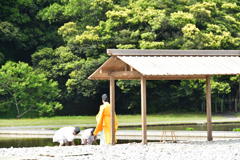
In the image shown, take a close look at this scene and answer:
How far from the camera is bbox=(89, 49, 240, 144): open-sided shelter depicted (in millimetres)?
15797

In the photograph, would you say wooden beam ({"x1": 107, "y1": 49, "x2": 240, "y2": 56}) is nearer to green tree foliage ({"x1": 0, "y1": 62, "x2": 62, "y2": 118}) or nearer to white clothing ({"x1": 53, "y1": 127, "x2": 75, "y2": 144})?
white clothing ({"x1": 53, "y1": 127, "x2": 75, "y2": 144})

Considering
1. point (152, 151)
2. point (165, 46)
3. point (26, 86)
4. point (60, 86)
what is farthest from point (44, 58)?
point (152, 151)

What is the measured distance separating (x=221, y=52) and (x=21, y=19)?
3055cm

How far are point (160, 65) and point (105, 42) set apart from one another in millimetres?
27436

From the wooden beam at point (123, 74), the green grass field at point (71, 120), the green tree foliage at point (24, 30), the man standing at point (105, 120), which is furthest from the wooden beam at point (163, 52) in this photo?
the green tree foliage at point (24, 30)

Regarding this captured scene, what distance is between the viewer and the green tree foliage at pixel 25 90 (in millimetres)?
38625

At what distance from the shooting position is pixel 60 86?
44531mm

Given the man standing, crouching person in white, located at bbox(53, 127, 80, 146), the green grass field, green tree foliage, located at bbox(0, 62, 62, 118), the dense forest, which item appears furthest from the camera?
the dense forest

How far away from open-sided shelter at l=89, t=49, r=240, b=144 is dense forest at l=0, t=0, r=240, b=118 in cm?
2300

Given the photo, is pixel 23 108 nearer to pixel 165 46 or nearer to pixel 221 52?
pixel 165 46

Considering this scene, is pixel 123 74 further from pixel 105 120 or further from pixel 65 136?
pixel 65 136

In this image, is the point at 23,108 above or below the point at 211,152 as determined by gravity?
below

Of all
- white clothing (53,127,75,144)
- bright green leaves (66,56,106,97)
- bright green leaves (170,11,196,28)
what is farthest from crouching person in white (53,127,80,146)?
bright green leaves (170,11,196,28)

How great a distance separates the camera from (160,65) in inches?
640
